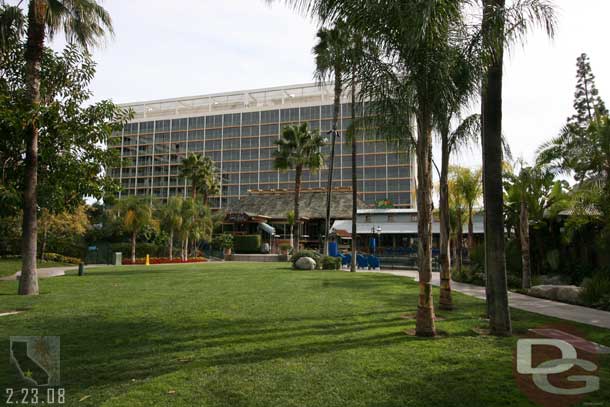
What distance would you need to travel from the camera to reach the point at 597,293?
11859 millimetres

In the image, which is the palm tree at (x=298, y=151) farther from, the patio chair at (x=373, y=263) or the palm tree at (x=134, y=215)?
the palm tree at (x=134, y=215)

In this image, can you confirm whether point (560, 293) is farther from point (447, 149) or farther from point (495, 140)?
point (495, 140)

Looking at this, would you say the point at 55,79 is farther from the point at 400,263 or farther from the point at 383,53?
the point at 400,263

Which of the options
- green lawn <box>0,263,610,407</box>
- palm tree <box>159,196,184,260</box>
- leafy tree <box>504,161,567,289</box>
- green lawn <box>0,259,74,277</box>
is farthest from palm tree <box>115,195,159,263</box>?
leafy tree <box>504,161,567,289</box>

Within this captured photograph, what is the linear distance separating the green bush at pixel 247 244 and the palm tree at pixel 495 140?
140 feet

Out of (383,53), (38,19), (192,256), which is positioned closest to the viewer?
(383,53)

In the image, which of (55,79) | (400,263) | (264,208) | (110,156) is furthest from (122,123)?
(264,208)

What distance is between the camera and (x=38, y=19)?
1232 cm

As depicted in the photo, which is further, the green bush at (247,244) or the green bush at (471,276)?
the green bush at (247,244)

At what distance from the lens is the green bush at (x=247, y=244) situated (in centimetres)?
4975

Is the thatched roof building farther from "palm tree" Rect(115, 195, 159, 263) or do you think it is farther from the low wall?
"palm tree" Rect(115, 195, 159, 263)

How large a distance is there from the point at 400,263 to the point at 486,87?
85.0 feet

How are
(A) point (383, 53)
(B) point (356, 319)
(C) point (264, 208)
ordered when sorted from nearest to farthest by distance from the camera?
(A) point (383, 53) < (B) point (356, 319) < (C) point (264, 208)

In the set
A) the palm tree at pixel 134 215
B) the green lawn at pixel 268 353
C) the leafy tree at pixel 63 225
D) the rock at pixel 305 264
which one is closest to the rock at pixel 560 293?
the green lawn at pixel 268 353
